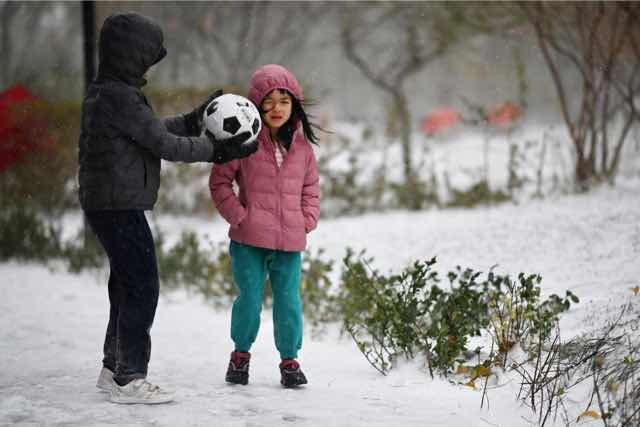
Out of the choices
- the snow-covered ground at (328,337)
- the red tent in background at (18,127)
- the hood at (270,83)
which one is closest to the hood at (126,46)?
the hood at (270,83)

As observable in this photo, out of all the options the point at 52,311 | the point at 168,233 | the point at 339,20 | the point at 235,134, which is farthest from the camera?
the point at 339,20

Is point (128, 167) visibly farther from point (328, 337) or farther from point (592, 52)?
point (592, 52)

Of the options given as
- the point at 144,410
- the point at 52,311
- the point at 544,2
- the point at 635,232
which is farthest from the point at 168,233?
the point at 144,410

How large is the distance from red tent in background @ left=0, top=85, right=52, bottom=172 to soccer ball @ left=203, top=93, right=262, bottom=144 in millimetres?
5769

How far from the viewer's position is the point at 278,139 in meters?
3.81

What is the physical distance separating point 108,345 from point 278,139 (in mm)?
1318

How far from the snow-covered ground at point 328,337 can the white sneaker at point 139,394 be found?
0.04 m

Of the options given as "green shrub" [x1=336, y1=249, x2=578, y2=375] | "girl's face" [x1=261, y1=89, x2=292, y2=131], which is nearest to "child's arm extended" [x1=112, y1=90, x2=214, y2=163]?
"girl's face" [x1=261, y1=89, x2=292, y2=131]

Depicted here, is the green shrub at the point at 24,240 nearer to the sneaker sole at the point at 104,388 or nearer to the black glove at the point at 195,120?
the sneaker sole at the point at 104,388

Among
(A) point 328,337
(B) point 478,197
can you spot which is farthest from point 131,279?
(B) point 478,197

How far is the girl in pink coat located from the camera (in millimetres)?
3627

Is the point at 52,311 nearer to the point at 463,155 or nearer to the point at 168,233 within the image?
the point at 168,233

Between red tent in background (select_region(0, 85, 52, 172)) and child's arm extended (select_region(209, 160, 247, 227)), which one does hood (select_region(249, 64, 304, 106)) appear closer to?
child's arm extended (select_region(209, 160, 247, 227))

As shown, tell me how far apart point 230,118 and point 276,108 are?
372mm
